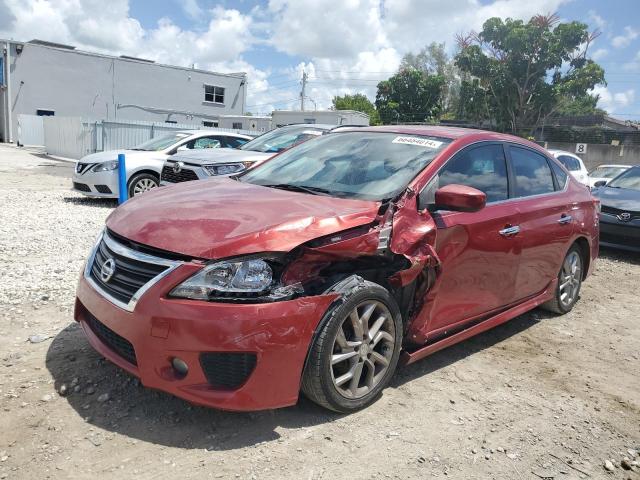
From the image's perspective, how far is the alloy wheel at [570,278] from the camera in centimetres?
524

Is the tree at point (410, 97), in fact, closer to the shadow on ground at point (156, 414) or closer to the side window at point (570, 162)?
the side window at point (570, 162)

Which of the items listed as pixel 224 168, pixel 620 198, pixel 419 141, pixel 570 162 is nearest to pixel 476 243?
pixel 419 141

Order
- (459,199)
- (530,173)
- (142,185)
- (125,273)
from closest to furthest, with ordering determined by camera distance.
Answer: (125,273)
(459,199)
(530,173)
(142,185)

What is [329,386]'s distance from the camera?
117 inches

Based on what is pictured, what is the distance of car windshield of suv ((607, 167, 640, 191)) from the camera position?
30.8ft

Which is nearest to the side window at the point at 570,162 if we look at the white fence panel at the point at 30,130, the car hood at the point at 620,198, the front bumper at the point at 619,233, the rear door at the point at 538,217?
the car hood at the point at 620,198

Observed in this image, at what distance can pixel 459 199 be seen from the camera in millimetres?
3377

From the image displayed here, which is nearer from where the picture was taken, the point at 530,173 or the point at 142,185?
the point at 530,173

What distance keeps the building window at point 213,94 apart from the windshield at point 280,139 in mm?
32668

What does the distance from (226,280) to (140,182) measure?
8.05 metres

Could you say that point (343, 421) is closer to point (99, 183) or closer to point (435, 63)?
point (99, 183)

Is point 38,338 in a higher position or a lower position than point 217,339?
lower

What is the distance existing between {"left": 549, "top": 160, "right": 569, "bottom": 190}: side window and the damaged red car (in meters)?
0.73

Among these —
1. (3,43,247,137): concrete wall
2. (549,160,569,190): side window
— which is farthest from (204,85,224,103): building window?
(549,160,569,190): side window
